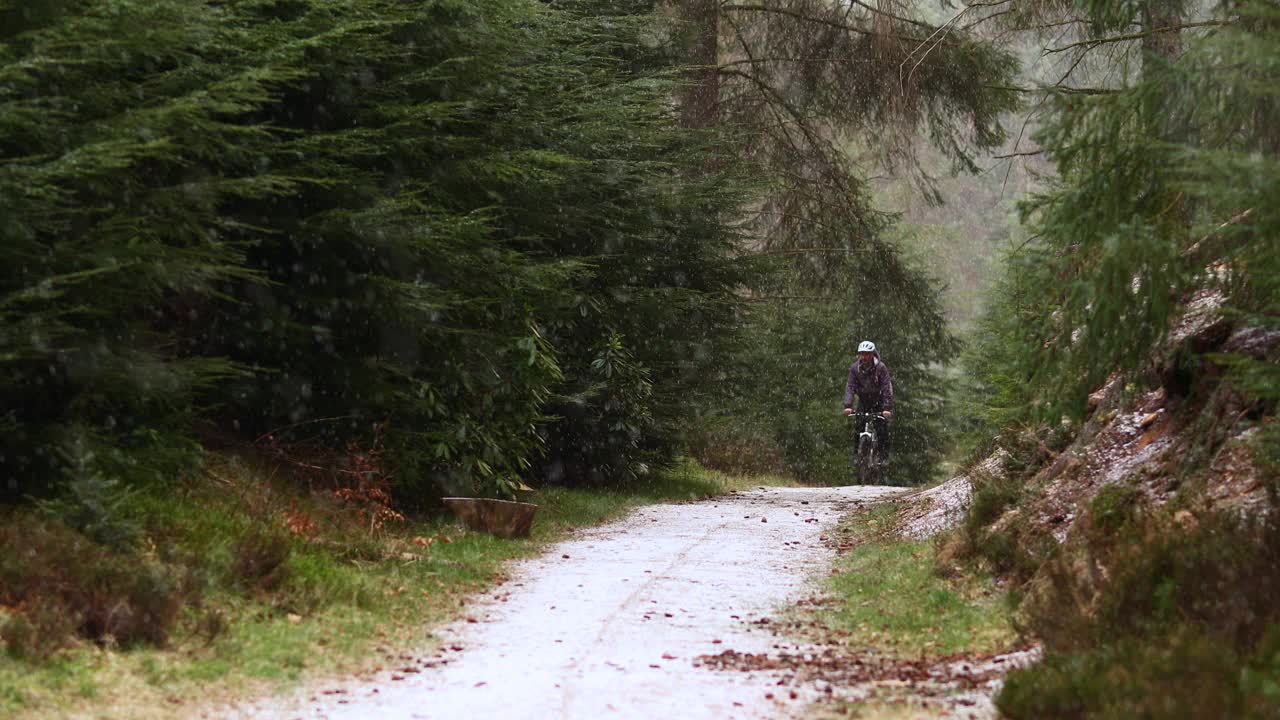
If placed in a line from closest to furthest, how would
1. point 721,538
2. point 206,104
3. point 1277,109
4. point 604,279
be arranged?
point 1277,109
point 206,104
point 721,538
point 604,279

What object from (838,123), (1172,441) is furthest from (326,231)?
(838,123)

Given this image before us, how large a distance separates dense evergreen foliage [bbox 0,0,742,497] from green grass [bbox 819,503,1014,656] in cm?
Answer: 426

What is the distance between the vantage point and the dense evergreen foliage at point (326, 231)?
8109mm

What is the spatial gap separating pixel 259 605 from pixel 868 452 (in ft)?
54.3

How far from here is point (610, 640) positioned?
7672 mm

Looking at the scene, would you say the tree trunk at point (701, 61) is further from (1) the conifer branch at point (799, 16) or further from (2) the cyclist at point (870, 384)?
(2) the cyclist at point (870, 384)

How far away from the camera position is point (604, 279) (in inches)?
715

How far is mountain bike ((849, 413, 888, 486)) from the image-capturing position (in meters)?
22.5

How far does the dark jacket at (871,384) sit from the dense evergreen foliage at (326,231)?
4.06 meters

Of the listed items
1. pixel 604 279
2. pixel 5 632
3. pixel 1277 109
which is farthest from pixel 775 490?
pixel 5 632

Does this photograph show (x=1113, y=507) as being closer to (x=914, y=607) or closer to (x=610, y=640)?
(x=914, y=607)

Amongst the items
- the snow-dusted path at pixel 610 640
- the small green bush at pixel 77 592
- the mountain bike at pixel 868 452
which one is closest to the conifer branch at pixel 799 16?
the mountain bike at pixel 868 452

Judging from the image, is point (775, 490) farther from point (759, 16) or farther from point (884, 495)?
point (759, 16)

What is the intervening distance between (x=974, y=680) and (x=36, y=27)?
6.94 m
